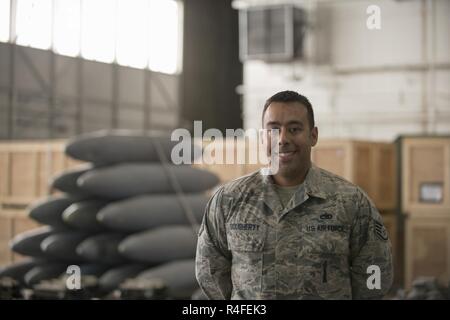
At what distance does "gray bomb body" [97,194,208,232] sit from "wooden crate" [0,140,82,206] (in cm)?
304

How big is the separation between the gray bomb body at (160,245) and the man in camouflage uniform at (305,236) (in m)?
3.68

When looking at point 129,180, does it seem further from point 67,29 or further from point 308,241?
point 67,29

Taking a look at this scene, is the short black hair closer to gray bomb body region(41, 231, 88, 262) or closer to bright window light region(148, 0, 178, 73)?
gray bomb body region(41, 231, 88, 262)

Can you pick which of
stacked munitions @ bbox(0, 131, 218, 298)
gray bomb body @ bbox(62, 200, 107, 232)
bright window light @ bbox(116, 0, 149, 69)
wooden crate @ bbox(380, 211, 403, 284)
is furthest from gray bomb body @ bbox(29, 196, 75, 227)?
bright window light @ bbox(116, 0, 149, 69)

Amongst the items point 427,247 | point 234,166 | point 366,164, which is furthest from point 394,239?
point 234,166

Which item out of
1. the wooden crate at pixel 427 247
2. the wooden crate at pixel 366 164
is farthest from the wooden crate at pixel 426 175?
the wooden crate at pixel 366 164

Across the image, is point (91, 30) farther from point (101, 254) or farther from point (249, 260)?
point (249, 260)

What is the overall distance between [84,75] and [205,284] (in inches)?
624

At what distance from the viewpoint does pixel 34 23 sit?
950 cm

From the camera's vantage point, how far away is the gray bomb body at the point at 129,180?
255 inches

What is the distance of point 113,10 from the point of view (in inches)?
637
